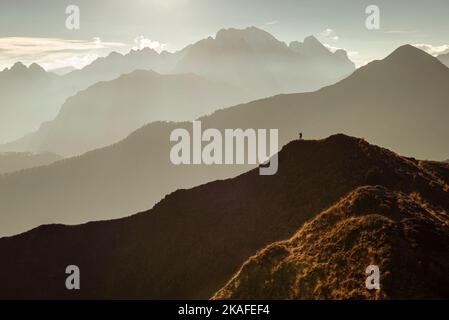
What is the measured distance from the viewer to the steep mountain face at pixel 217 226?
38375 millimetres

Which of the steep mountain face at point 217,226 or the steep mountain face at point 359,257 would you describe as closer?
the steep mountain face at point 359,257

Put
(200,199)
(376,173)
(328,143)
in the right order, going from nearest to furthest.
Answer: (376,173) < (328,143) < (200,199)

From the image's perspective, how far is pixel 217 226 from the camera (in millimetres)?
46000

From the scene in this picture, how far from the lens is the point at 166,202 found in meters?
52.2

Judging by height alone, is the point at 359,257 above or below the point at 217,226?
below

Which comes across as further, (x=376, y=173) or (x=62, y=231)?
(x=62, y=231)

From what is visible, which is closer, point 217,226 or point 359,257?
point 359,257

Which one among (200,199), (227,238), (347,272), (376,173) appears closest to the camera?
(347,272)

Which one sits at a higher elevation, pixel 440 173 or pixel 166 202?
pixel 440 173

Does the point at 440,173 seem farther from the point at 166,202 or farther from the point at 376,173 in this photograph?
the point at 166,202

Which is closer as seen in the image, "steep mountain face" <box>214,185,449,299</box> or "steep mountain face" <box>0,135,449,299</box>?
"steep mountain face" <box>214,185,449,299</box>

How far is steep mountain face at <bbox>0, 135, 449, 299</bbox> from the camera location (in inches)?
1511
